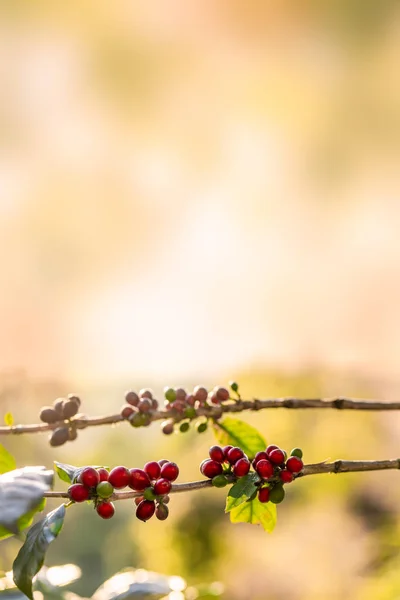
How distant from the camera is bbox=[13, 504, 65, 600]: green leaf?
0.84m

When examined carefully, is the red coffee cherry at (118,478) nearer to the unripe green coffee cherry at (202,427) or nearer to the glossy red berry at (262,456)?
the glossy red berry at (262,456)

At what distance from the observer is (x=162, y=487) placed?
88 cm

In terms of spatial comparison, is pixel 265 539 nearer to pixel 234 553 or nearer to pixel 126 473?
pixel 234 553

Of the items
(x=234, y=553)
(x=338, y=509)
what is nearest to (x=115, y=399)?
(x=234, y=553)

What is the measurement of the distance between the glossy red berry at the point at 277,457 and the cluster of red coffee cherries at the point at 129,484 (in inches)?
6.0

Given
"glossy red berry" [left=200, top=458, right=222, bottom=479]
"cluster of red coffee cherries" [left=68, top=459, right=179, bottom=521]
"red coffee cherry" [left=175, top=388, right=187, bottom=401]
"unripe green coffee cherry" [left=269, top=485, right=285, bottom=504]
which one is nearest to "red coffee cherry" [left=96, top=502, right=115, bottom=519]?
"cluster of red coffee cherries" [left=68, top=459, right=179, bottom=521]

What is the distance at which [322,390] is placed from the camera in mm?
5773

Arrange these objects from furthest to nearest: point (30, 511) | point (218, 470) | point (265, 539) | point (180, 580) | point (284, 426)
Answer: point (265, 539) → point (284, 426) → point (180, 580) → point (218, 470) → point (30, 511)

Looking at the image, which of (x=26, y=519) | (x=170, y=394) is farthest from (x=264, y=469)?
(x=170, y=394)

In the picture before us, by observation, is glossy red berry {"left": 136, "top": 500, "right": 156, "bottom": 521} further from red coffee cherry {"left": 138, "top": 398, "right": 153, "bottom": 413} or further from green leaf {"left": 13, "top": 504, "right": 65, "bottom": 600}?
red coffee cherry {"left": 138, "top": 398, "right": 153, "bottom": 413}

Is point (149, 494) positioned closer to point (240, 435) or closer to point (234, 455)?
point (234, 455)

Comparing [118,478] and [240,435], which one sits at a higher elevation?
[118,478]

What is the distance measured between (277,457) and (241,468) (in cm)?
6

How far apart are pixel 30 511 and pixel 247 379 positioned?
14.5ft
